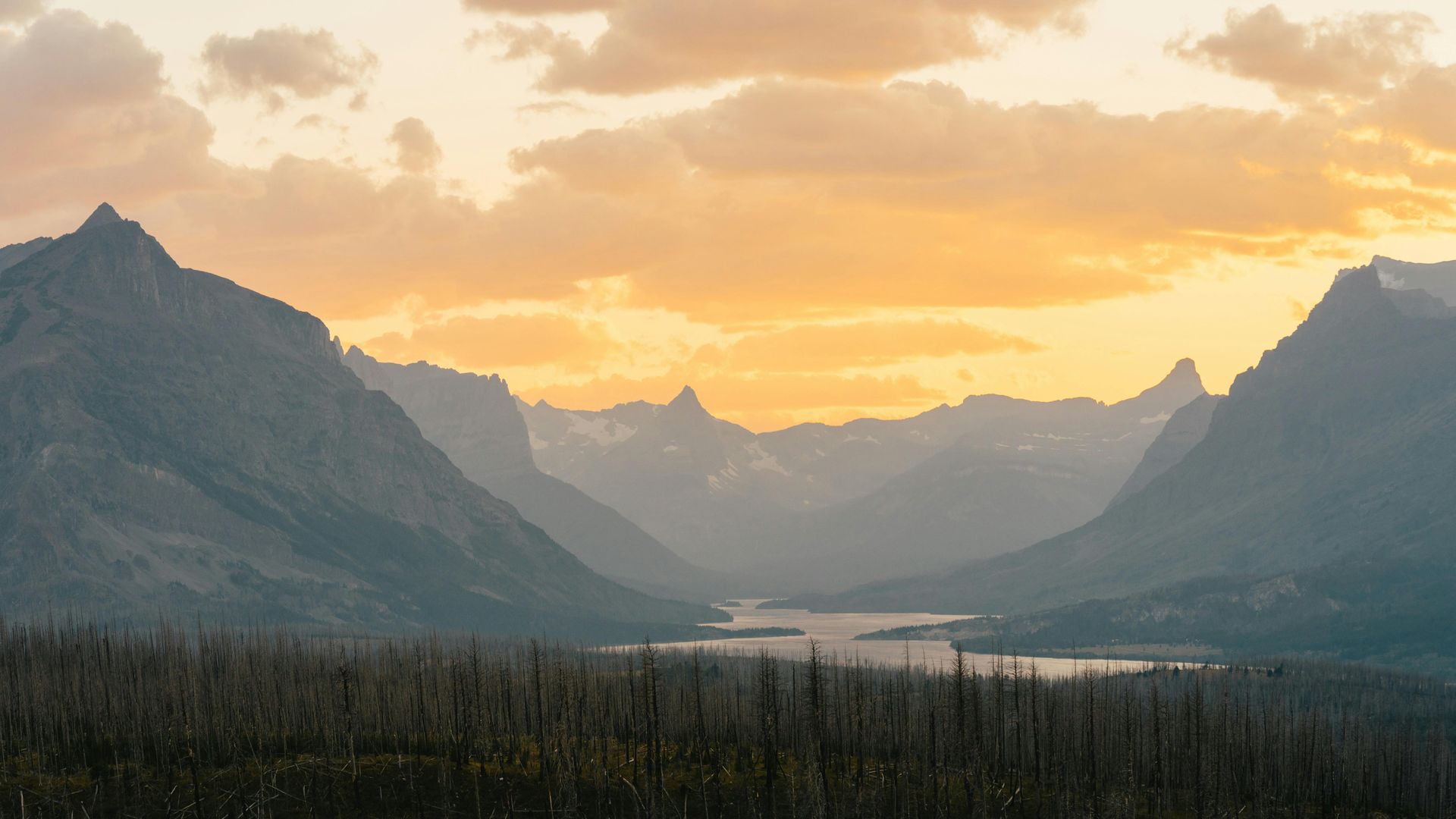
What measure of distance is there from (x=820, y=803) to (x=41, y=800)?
9504 centimetres

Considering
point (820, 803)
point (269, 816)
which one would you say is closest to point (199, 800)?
point (269, 816)

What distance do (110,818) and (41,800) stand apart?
8.56 m

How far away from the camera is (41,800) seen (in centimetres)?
19900

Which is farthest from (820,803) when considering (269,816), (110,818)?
(110,818)

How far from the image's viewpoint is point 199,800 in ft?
652

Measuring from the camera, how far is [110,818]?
19962cm

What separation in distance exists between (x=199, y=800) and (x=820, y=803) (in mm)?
75735

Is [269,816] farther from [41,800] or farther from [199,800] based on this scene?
[41,800]

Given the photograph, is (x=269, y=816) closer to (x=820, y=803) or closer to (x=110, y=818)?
(x=110, y=818)

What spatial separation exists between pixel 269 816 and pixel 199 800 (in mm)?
8779

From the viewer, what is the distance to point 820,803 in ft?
640

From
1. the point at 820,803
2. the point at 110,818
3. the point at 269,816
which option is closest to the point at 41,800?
the point at 110,818

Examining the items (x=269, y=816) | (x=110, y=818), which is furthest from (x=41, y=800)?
(x=269, y=816)

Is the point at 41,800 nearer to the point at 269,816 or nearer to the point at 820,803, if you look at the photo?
the point at 269,816
